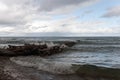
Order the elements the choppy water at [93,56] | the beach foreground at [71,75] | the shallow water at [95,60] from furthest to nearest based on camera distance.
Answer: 1. the choppy water at [93,56]
2. the shallow water at [95,60]
3. the beach foreground at [71,75]

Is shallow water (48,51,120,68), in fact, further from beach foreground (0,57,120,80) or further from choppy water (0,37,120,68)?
beach foreground (0,57,120,80)

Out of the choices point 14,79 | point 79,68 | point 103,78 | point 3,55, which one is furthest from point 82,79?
point 3,55

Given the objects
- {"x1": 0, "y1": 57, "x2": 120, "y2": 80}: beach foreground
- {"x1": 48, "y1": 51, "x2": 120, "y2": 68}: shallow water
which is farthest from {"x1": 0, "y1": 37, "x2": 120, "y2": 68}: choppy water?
{"x1": 0, "y1": 57, "x2": 120, "y2": 80}: beach foreground

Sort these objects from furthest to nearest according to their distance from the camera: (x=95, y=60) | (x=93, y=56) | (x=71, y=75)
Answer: (x=93, y=56)
(x=95, y=60)
(x=71, y=75)

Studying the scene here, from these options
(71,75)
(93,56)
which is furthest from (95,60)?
(71,75)

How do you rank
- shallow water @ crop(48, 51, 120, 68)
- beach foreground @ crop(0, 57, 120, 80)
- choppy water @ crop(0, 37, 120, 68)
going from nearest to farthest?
beach foreground @ crop(0, 57, 120, 80)
shallow water @ crop(48, 51, 120, 68)
choppy water @ crop(0, 37, 120, 68)

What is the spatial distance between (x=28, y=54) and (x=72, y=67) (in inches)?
323

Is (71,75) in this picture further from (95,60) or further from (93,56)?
(93,56)

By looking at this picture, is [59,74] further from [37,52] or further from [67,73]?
[37,52]

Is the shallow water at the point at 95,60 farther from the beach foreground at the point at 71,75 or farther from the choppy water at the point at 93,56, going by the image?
the beach foreground at the point at 71,75

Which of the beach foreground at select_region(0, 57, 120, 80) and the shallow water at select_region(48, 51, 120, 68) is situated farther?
the shallow water at select_region(48, 51, 120, 68)

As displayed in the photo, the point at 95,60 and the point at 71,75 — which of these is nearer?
the point at 71,75

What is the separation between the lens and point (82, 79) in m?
9.59

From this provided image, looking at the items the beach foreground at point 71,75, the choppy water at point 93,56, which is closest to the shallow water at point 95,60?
the choppy water at point 93,56
